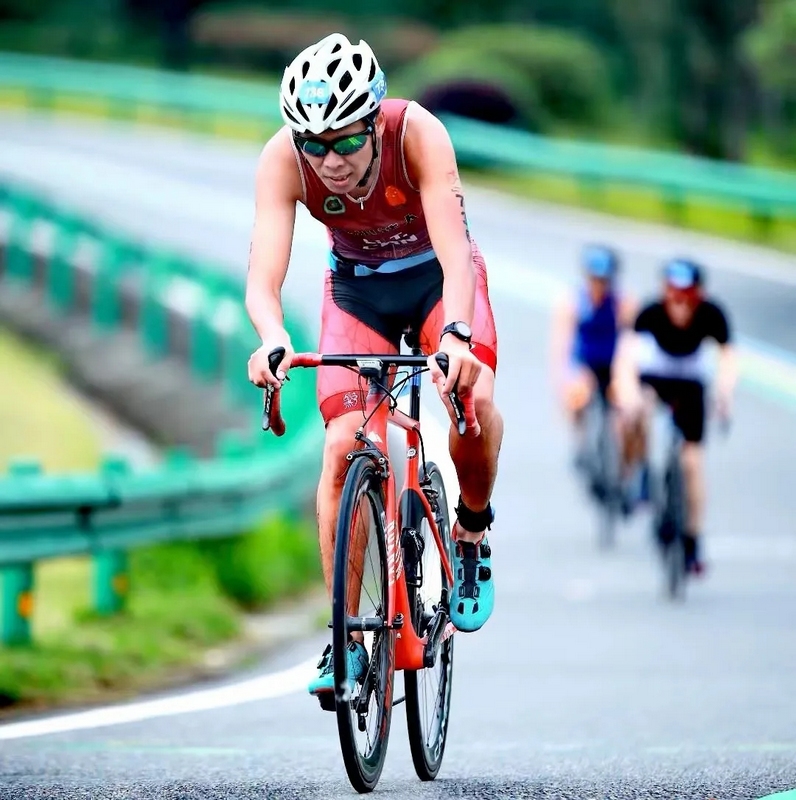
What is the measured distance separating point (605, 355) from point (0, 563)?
727cm

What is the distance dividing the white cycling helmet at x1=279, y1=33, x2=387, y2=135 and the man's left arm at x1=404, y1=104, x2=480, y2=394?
32cm

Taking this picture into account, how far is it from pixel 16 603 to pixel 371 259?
350cm

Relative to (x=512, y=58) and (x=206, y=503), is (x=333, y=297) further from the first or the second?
(x=512, y=58)

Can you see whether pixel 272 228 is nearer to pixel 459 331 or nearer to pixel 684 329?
pixel 459 331

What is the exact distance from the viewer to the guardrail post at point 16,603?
9531mm

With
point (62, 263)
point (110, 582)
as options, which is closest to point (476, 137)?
point (62, 263)

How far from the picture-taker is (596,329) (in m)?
Result: 15.6

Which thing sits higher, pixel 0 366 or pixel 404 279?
pixel 0 366

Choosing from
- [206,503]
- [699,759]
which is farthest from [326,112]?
[206,503]

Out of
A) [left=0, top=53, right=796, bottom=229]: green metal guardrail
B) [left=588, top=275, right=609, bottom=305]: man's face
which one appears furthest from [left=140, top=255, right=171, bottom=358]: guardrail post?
[left=0, top=53, right=796, bottom=229]: green metal guardrail

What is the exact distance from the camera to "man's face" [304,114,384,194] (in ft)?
20.5

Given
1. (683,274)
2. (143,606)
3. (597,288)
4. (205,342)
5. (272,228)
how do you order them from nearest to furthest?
(272,228) → (143,606) → (683,274) → (597,288) → (205,342)

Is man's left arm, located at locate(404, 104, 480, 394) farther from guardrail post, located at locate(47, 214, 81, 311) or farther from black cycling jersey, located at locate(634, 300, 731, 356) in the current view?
guardrail post, located at locate(47, 214, 81, 311)

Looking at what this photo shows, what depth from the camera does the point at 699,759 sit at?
715 centimetres
